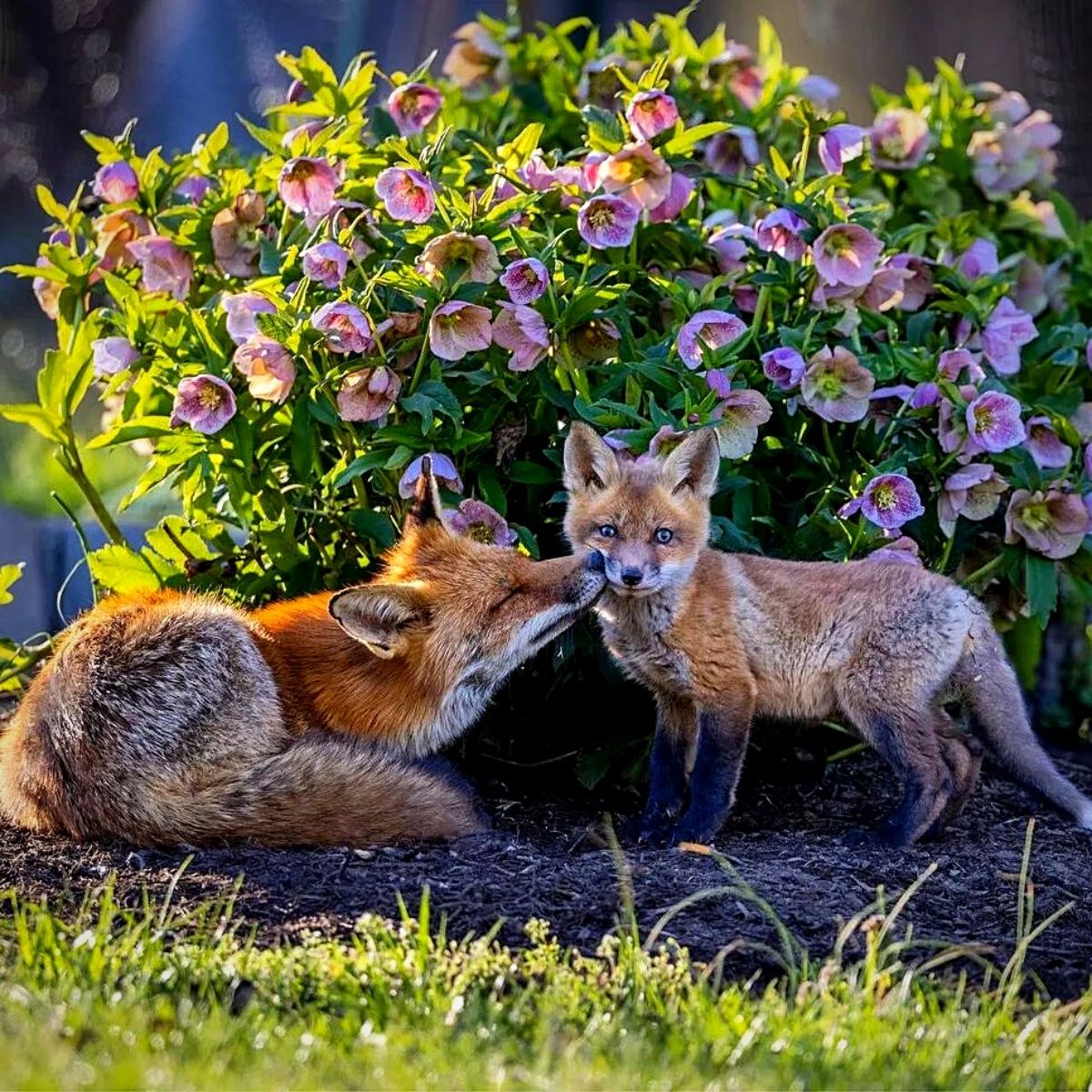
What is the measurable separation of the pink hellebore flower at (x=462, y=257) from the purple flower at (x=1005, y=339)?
1.92 metres

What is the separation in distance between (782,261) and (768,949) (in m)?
2.58

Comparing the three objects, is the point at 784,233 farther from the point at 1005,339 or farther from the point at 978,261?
the point at 978,261

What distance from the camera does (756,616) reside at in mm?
4773

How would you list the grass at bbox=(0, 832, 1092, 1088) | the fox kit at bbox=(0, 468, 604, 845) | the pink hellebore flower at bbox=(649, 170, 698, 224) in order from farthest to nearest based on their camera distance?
the pink hellebore flower at bbox=(649, 170, 698, 224) → the fox kit at bbox=(0, 468, 604, 845) → the grass at bbox=(0, 832, 1092, 1088)

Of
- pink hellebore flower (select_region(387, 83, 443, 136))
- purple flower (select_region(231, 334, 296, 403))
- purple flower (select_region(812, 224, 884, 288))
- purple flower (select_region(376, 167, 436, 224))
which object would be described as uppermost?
pink hellebore flower (select_region(387, 83, 443, 136))

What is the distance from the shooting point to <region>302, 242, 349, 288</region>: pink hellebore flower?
4.70 meters

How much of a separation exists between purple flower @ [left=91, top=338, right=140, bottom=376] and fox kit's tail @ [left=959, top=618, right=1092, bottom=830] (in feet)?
9.90

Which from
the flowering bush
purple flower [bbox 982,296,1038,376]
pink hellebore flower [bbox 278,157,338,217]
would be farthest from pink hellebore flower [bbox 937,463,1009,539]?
pink hellebore flower [bbox 278,157,338,217]

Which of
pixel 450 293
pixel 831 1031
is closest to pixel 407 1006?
pixel 831 1031

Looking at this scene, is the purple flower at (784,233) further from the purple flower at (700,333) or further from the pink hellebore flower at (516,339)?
the pink hellebore flower at (516,339)

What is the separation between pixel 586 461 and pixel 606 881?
1375 mm

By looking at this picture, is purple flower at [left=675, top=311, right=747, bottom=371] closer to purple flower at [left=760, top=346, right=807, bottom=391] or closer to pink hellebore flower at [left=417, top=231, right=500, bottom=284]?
purple flower at [left=760, top=346, right=807, bottom=391]

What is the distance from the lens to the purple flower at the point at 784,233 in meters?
5.04

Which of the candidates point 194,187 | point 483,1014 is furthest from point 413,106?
point 483,1014
